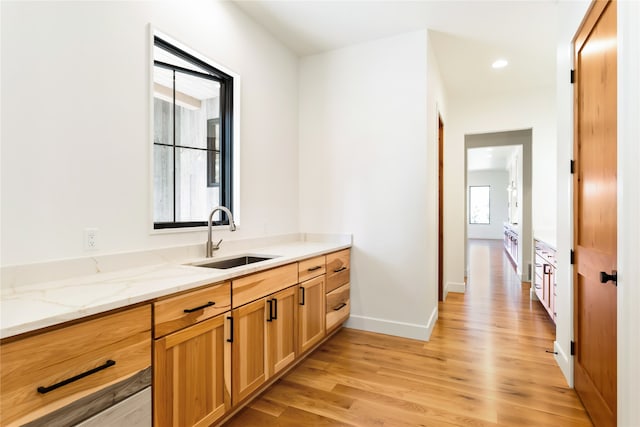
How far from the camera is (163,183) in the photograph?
7.70 ft

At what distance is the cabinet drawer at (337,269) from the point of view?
2936 mm

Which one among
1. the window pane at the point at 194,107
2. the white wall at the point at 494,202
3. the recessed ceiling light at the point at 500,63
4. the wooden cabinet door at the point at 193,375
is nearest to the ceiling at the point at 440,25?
the recessed ceiling light at the point at 500,63

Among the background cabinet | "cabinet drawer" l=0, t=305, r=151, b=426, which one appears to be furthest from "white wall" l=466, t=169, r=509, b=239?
"cabinet drawer" l=0, t=305, r=151, b=426

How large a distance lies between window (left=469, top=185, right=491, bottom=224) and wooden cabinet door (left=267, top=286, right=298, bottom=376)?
531 inches

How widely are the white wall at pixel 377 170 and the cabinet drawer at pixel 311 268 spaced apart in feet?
2.24

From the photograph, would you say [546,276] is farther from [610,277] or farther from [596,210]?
[610,277]

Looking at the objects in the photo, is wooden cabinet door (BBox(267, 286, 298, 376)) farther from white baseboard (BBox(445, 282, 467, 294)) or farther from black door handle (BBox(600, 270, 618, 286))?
white baseboard (BBox(445, 282, 467, 294))

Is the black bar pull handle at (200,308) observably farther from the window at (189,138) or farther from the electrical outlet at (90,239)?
the window at (189,138)

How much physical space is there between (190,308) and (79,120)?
1100 millimetres

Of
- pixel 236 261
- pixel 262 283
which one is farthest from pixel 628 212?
pixel 236 261

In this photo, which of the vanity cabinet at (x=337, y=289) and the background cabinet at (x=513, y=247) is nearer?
the vanity cabinet at (x=337, y=289)

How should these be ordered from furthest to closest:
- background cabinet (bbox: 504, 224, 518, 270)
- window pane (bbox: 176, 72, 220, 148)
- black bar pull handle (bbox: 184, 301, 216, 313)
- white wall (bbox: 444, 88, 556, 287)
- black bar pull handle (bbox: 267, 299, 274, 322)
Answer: background cabinet (bbox: 504, 224, 518, 270)
white wall (bbox: 444, 88, 556, 287)
window pane (bbox: 176, 72, 220, 148)
black bar pull handle (bbox: 267, 299, 274, 322)
black bar pull handle (bbox: 184, 301, 216, 313)

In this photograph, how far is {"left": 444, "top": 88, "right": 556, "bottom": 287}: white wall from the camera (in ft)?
14.9

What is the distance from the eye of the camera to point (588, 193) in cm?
197
